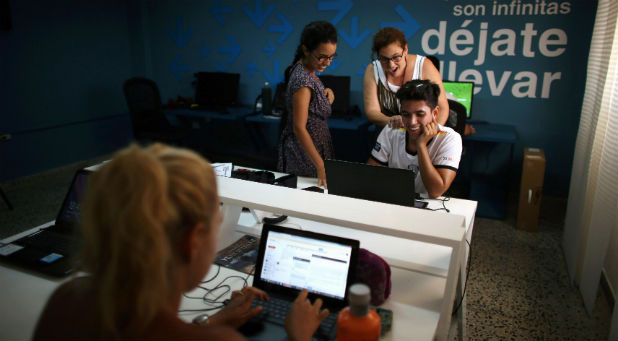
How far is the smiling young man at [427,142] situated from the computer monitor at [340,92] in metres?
2.25

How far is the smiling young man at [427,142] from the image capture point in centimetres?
210

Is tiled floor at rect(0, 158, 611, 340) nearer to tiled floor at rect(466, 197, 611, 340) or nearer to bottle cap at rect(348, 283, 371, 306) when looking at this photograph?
tiled floor at rect(466, 197, 611, 340)

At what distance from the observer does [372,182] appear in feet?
5.68

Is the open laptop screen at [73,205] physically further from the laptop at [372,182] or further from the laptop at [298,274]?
the laptop at [372,182]

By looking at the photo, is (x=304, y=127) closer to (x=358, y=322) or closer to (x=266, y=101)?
(x=358, y=322)

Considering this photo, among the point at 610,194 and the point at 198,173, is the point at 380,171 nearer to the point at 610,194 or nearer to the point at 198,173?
the point at 198,173

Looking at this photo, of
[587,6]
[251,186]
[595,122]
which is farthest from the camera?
[587,6]

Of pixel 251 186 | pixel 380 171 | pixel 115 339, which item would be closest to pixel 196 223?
pixel 115 339

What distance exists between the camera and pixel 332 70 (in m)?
4.66

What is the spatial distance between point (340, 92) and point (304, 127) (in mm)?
2142

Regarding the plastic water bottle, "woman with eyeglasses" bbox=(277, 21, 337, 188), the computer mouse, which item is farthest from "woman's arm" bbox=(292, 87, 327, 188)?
the plastic water bottle

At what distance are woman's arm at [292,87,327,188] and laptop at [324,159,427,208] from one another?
0.49 metres

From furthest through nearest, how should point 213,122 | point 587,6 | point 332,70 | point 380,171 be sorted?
point 213,122 < point 332,70 < point 587,6 < point 380,171

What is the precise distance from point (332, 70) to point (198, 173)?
13.3 ft
